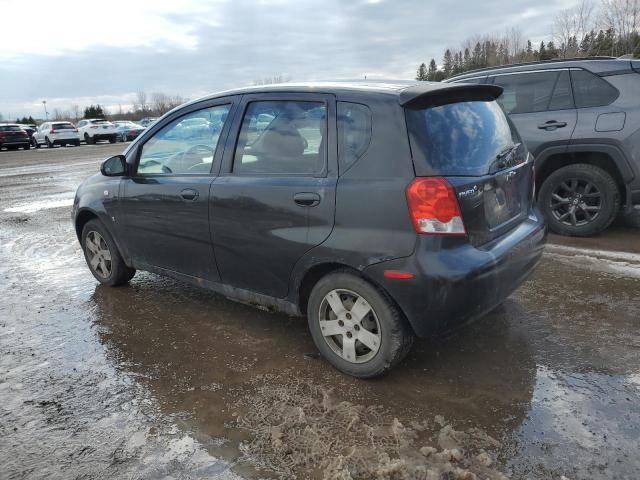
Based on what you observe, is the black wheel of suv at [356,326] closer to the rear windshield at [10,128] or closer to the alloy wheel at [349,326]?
the alloy wheel at [349,326]

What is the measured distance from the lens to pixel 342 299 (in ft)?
10.2

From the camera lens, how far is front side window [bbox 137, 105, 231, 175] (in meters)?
3.77

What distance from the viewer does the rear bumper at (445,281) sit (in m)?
2.73

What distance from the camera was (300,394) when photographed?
3.01m

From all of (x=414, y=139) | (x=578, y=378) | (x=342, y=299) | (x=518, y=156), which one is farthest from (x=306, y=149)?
(x=578, y=378)

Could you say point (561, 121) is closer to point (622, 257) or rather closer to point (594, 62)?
point (594, 62)

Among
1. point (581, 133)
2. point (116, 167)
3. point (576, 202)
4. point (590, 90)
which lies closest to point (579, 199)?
point (576, 202)

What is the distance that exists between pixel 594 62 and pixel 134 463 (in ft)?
19.2

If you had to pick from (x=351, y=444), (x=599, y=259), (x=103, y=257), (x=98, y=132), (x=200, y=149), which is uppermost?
(x=98, y=132)

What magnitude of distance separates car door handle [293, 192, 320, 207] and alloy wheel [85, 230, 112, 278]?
8.19 ft

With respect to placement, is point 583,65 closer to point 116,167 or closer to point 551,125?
point 551,125

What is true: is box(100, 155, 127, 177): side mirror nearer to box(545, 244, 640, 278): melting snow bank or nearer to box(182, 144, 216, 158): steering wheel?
box(182, 144, 216, 158): steering wheel

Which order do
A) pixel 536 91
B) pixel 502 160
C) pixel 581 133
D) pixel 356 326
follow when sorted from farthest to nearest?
pixel 536 91 < pixel 581 133 < pixel 502 160 < pixel 356 326

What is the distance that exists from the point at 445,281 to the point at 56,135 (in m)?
32.7
